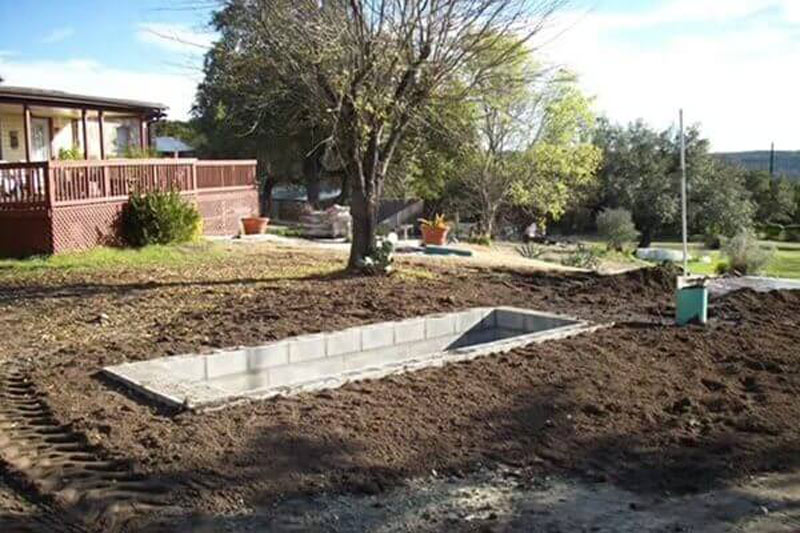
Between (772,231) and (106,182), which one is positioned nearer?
(106,182)

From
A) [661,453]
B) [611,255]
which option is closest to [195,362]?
[661,453]

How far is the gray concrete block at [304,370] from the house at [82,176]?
853 cm

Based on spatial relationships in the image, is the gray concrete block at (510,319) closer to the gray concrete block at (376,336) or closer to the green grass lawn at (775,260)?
the gray concrete block at (376,336)

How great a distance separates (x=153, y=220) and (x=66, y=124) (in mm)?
12453

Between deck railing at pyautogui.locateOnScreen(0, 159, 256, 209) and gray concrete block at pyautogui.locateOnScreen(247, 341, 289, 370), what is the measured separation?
8.75 meters

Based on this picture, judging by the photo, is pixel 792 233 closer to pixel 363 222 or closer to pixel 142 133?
pixel 142 133

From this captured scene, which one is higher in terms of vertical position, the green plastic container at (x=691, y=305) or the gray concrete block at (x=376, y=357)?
the green plastic container at (x=691, y=305)

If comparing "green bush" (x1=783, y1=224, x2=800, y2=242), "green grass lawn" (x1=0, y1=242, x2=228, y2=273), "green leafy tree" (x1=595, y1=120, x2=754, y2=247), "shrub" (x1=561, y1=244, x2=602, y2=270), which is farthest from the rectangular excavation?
"green bush" (x1=783, y1=224, x2=800, y2=242)

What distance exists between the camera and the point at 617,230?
30.3m

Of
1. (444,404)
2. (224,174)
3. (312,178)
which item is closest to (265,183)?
(312,178)

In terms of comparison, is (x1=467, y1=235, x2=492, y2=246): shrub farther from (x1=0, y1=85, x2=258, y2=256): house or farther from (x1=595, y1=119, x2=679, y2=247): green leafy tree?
(x1=595, y1=119, x2=679, y2=247): green leafy tree

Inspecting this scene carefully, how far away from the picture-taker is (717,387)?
5.89 m

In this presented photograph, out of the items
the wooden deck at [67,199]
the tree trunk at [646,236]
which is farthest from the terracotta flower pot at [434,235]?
the tree trunk at [646,236]

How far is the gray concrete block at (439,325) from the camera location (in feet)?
27.3
